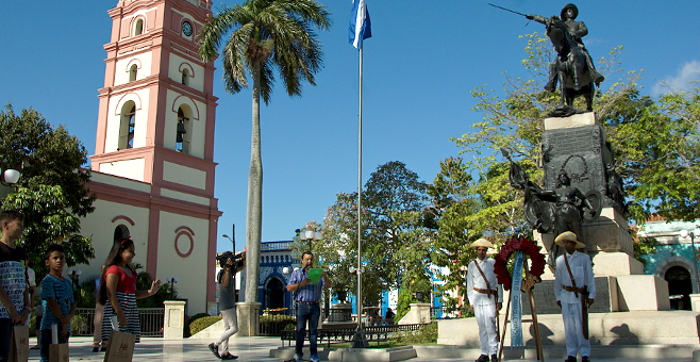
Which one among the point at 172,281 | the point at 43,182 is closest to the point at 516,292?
the point at 43,182

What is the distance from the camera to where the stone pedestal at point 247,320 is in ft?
62.0

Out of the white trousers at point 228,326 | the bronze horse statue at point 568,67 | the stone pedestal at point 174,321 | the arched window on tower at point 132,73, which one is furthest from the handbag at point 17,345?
the arched window on tower at point 132,73

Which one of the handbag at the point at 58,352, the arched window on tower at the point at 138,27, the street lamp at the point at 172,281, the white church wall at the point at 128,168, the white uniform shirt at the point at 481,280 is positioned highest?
the arched window on tower at the point at 138,27

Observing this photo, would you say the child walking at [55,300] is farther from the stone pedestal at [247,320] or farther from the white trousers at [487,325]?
the stone pedestal at [247,320]

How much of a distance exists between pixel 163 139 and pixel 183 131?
6.07ft

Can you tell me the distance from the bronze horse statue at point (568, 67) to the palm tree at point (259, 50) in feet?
40.8

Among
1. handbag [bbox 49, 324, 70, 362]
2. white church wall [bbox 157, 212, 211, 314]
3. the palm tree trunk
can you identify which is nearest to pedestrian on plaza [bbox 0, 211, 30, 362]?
handbag [bbox 49, 324, 70, 362]

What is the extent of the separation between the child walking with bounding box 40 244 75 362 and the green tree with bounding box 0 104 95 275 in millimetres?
15634

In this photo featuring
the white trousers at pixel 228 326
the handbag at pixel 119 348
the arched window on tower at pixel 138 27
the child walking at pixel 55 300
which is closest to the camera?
the handbag at pixel 119 348

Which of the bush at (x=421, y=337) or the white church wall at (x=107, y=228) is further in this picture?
the white church wall at (x=107, y=228)

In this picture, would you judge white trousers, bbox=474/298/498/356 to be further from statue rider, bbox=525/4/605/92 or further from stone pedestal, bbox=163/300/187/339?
stone pedestal, bbox=163/300/187/339

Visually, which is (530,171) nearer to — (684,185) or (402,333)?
(684,185)

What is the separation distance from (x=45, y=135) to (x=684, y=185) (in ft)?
75.4

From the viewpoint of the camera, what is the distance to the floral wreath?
7.03 metres
